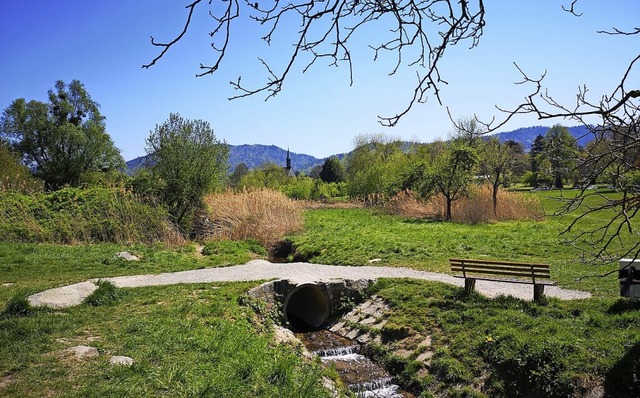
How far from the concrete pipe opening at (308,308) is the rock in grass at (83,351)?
5.72m

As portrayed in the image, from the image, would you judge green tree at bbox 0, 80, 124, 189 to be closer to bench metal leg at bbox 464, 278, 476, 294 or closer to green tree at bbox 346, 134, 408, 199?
green tree at bbox 346, 134, 408, 199

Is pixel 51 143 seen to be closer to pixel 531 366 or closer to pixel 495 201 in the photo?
pixel 495 201

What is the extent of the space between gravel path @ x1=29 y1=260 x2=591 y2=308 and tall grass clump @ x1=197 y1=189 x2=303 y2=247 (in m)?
5.05

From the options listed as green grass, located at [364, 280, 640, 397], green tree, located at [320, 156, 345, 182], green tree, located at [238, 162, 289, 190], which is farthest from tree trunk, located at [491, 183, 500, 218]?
green tree, located at [320, 156, 345, 182]

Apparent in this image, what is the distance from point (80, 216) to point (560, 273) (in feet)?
53.0

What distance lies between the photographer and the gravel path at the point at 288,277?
9395 mm

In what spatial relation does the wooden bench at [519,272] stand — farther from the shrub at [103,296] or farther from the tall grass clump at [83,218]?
the tall grass clump at [83,218]

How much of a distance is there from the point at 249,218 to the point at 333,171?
5370 centimetres

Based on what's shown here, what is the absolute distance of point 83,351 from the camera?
19.9 ft

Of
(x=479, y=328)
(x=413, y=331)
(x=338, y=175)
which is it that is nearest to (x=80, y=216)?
(x=413, y=331)

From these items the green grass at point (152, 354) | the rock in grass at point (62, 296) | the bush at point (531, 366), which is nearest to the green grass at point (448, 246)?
the bush at point (531, 366)

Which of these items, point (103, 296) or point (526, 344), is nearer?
point (526, 344)

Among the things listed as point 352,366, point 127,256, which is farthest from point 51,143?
point 352,366

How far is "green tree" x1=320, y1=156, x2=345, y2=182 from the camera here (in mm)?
73312
